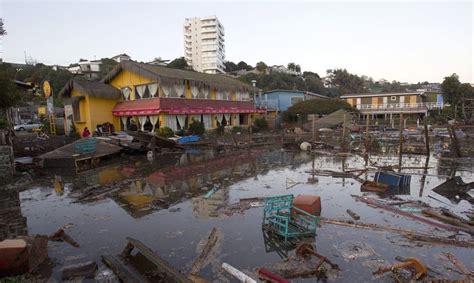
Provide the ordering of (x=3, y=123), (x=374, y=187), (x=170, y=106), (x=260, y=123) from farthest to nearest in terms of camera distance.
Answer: (x=260, y=123) < (x=170, y=106) < (x=3, y=123) < (x=374, y=187)

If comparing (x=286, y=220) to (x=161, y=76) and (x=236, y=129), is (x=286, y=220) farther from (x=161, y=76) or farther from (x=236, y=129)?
(x=236, y=129)

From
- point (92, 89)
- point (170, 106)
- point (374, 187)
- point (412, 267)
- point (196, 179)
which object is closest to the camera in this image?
point (412, 267)

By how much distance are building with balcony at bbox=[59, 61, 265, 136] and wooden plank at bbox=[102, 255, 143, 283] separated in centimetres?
2186

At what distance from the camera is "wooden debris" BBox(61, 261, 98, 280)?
6232 mm

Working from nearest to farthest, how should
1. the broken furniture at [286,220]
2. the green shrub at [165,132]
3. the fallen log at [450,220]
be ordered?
the broken furniture at [286,220] → the fallen log at [450,220] → the green shrub at [165,132]

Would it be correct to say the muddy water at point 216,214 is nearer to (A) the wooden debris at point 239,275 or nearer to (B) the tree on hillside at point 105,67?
(A) the wooden debris at point 239,275

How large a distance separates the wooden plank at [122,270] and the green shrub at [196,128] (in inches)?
933

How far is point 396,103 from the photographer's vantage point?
52.8 m

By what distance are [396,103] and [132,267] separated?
55.5 m

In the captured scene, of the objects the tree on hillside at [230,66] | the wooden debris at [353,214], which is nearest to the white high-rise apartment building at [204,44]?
the tree on hillside at [230,66]

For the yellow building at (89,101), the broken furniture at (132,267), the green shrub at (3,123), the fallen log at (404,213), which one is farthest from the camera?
the yellow building at (89,101)

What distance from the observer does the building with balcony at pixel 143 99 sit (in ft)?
94.5

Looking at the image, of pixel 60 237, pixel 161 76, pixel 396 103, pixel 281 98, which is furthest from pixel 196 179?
pixel 396 103

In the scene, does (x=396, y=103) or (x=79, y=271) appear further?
(x=396, y=103)
